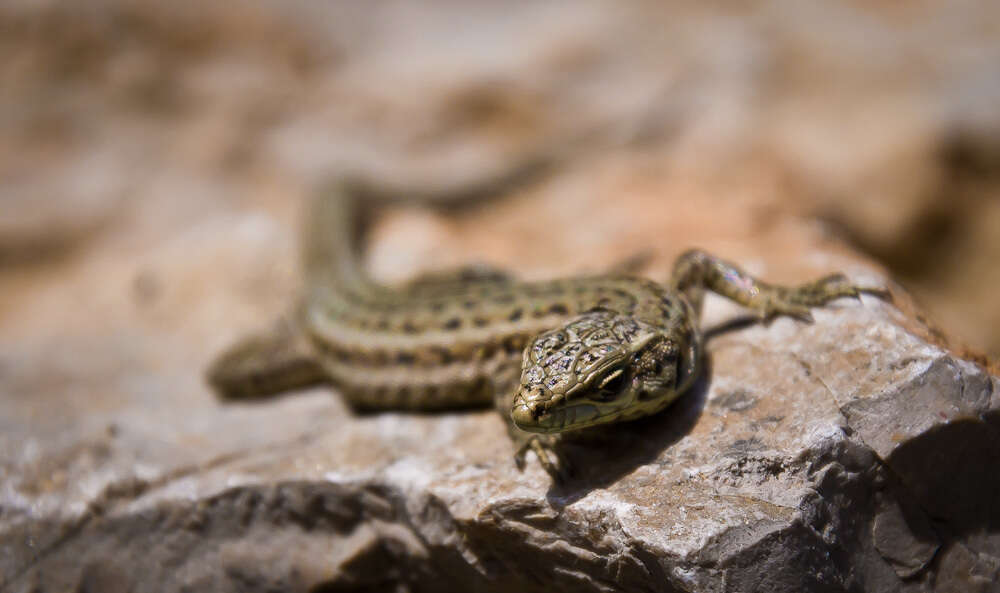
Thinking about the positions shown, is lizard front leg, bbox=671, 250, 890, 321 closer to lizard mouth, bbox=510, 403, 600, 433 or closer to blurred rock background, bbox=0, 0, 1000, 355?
lizard mouth, bbox=510, 403, 600, 433

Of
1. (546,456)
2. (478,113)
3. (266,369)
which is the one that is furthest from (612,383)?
(478,113)

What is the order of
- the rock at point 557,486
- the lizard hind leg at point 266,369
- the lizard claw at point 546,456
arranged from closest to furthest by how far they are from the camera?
1. the rock at point 557,486
2. the lizard claw at point 546,456
3. the lizard hind leg at point 266,369

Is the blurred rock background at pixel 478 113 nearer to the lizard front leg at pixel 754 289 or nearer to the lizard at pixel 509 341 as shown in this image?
the lizard at pixel 509 341

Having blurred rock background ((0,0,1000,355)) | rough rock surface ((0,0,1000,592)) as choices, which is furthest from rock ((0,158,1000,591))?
blurred rock background ((0,0,1000,355))

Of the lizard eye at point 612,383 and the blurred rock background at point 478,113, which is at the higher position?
the lizard eye at point 612,383

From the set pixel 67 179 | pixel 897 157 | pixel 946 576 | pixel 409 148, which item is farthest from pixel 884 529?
pixel 67 179

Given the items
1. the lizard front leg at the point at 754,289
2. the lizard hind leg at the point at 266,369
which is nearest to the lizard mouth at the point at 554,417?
the lizard front leg at the point at 754,289

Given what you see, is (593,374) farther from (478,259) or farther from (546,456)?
(478,259)
